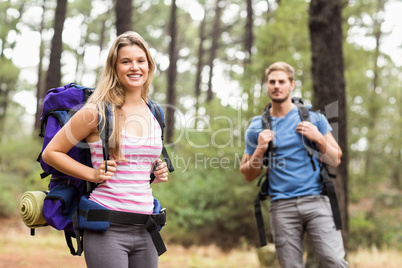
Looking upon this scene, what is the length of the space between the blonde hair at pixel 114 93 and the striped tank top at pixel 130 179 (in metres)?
0.06

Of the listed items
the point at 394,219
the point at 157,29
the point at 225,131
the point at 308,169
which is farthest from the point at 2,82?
the point at 308,169

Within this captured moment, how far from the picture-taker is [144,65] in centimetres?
272

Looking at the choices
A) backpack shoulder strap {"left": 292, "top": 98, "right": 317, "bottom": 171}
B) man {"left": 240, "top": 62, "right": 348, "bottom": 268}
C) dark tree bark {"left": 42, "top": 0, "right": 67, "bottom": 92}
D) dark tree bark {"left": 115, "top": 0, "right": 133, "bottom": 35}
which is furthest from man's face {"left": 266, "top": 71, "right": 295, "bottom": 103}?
dark tree bark {"left": 42, "top": 0, "right": 67, "bottom": 92}

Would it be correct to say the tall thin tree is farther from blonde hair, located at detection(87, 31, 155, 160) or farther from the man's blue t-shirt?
blonde hair, located at detection(87, 31, 155, 160)

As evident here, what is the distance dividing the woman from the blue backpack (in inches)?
1.7

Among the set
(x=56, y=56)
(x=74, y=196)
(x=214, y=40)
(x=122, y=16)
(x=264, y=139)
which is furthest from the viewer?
(x=214, y=40)

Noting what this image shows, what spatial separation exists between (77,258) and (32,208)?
17.1 ft

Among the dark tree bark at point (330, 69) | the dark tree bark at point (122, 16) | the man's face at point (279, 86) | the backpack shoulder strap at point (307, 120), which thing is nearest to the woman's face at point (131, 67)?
the man's face at point (279, 86)

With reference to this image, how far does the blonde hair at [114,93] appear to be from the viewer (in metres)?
2.47

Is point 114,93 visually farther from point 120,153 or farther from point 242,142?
point 242,142

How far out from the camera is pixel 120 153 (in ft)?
8.12

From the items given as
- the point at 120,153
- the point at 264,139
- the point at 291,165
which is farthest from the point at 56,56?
the point at 120,153

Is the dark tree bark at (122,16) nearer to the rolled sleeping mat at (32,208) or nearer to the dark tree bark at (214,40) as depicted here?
the rolled sleeping mat at (32,208)

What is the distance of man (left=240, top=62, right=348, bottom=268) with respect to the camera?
414 cm
